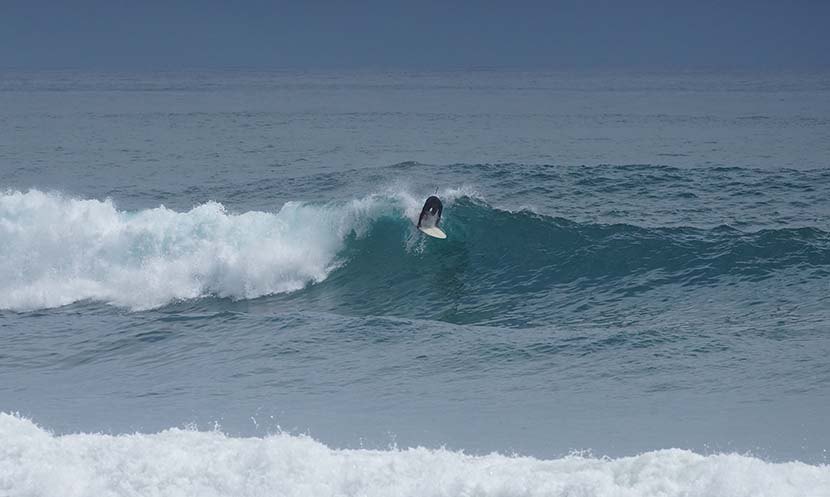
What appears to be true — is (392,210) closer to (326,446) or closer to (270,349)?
(270,349)

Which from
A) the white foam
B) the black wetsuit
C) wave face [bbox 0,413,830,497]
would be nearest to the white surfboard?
the black wetsuit

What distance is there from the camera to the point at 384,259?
68.7 ft

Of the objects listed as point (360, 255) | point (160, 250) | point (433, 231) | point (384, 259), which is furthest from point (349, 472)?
point (160, 250)

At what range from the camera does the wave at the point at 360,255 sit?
19219mm

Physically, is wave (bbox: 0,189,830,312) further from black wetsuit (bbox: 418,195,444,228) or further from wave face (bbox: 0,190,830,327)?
black wetsuit (bbox: 418,195,444,228)

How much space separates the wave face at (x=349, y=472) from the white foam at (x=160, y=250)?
8.50 meters

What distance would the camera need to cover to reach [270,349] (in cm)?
1566

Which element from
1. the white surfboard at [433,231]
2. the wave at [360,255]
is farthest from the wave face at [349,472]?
the white surfboard at [433,231]

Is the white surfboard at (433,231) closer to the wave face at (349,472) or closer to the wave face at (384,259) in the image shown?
the wave face at (384,259)

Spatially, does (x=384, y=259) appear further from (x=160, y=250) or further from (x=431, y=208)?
(x=160, y=250)

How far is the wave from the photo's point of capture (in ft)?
63.1

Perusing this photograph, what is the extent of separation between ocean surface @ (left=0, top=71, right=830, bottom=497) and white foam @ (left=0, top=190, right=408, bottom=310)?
0.23 ft

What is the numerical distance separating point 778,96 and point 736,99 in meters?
3.19

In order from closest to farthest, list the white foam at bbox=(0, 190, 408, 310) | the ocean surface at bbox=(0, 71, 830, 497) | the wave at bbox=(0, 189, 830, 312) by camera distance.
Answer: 1. the ocean surface at bbox=(0, 71, 830, 497)
2. the wave at bbox=(0, 189, 830, 312)
3. the white foam at bbox=(0, 190, 408, 310)
